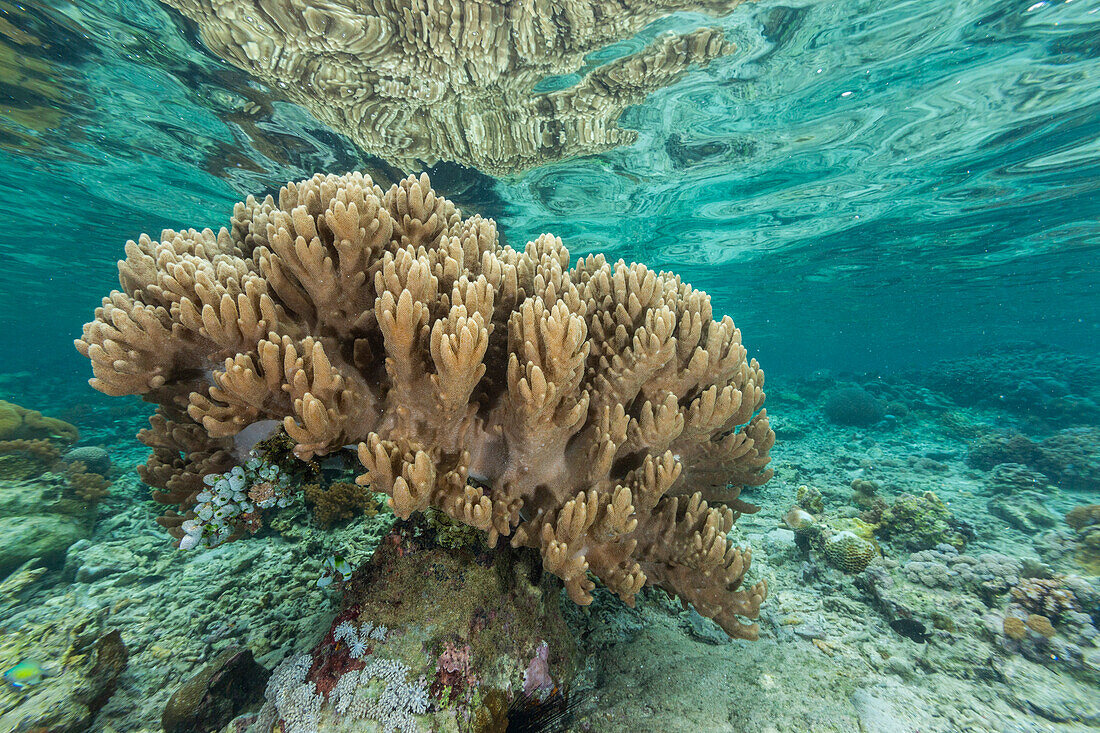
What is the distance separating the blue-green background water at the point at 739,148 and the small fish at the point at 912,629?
10.1 meters

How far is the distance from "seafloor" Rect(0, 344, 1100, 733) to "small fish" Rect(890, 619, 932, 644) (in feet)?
0.06

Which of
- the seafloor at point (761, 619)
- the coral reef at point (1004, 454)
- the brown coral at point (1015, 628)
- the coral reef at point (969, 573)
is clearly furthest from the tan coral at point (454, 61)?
the coral reef at point (1004, 454)

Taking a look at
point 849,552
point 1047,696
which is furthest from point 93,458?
point 1047,696

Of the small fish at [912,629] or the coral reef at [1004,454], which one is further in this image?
the coral reef at [1004,454]

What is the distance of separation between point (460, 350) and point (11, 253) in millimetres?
40228

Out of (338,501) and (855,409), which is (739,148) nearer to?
(338,501)

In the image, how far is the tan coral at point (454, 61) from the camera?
24.5 ft

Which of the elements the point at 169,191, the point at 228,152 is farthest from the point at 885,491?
the point at 169,191

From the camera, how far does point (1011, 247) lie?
22.0 m

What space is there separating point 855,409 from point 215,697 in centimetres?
2443

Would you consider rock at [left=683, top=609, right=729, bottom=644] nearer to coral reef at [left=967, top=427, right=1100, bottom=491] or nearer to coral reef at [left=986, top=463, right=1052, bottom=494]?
coral reef at [left=986, top=463, right=1052, bottom=494]

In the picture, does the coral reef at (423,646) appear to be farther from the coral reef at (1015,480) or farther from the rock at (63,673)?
the coral reef at (1015,480)

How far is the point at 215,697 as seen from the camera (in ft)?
10.1

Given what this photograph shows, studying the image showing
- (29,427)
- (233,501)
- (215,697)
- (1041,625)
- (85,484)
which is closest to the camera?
(233,501)
